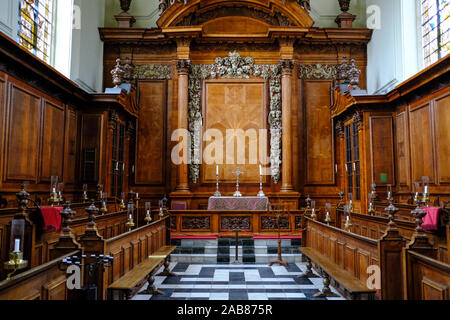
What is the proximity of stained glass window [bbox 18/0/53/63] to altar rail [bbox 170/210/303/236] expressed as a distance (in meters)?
5.24

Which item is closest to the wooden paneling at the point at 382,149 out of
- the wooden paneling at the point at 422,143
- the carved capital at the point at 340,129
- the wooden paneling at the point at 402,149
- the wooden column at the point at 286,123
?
the wooden paneling at the point at 402,149

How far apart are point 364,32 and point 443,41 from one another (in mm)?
3371

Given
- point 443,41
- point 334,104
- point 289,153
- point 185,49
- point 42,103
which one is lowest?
point 289,153

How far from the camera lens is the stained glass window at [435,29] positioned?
9.28m

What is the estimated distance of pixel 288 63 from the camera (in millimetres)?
12180

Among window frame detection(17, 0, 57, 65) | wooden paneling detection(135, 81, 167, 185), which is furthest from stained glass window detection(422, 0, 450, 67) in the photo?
window frame detection(17, 0, 57, 65)

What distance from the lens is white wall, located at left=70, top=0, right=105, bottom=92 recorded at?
10.6 meters

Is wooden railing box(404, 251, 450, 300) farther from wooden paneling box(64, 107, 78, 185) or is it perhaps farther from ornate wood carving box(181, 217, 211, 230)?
wooden paneling box(64, 107, 78, 185)

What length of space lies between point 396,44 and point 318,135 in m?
3.48

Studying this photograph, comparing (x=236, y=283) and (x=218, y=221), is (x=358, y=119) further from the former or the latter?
(x=236, y=283)
